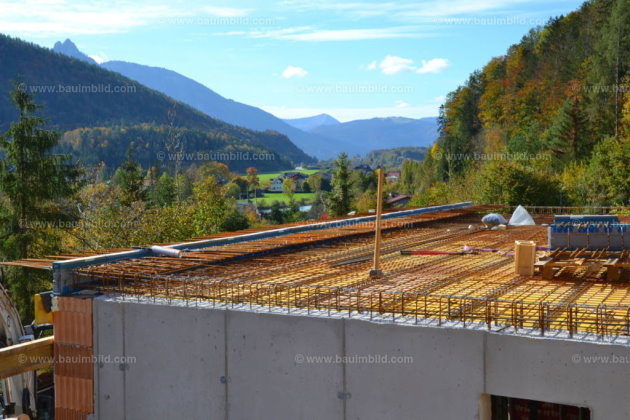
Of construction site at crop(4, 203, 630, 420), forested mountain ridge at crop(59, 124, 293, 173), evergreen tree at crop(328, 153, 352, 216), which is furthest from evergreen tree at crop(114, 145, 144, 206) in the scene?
forested mountain ridge at crop(59, 124, 293, 173)

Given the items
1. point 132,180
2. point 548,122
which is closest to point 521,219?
point 132,180

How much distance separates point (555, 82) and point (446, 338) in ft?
236

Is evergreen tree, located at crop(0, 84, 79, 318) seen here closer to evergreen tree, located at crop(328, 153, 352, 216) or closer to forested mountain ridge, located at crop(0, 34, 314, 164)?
evergreen tree, located at crop(328, 153, 352, 216)

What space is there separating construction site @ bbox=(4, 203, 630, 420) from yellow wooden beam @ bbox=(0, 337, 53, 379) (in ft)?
0.26

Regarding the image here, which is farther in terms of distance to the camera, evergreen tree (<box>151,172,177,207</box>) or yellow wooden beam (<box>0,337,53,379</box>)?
evergreen tree (<box>151,172,177,207</box>)

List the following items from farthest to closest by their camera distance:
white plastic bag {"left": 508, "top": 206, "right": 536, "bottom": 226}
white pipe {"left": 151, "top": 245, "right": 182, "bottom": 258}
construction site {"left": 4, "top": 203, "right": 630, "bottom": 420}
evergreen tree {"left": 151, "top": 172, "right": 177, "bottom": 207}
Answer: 1. evergreen tree {"left": 151, "top": 172, "right": 177, "bottom": 207}
2. white plastic bag {"left": 508, "top": 206, "right": 536, "bottom": 226}
3. white pipe {"left": 151, "top": 245, "right": 182, "bottom": 258}
4. construction site {"left": 4, "top": 203, "right": 630, "bottom": 420}

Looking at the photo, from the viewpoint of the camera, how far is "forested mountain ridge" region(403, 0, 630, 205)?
46.7 m

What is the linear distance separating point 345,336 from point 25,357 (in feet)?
21.1

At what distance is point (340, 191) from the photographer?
58406 millimetres

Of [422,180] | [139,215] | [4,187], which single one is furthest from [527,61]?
[4,187]

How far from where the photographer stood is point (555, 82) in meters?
75.0

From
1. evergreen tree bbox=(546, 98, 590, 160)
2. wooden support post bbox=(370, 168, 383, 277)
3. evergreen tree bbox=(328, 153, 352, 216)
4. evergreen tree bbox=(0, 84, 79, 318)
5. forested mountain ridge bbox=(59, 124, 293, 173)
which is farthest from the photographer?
Answer: forested mountain ridge bbox=(59, 124, 293, 173)

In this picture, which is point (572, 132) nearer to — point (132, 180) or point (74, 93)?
point (132, 180)

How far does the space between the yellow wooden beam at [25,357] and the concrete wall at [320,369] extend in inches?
42.6
